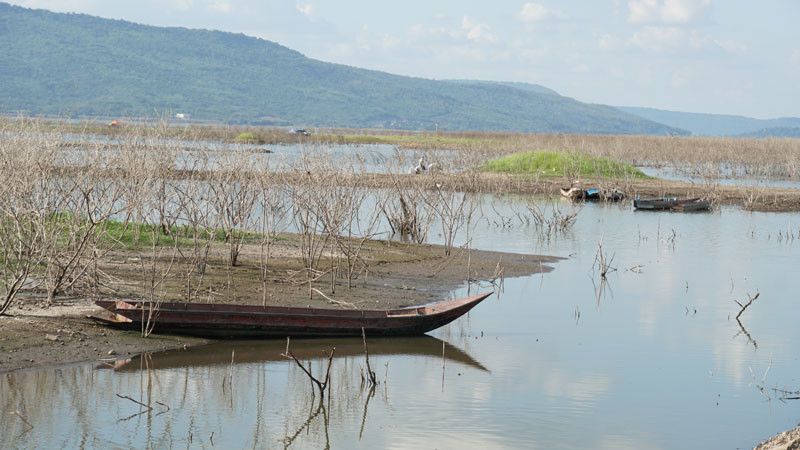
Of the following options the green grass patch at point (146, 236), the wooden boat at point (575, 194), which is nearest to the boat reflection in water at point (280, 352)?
the green grass patch at point (146, 236)

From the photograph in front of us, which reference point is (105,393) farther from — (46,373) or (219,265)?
(219,265)

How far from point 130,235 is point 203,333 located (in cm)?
593

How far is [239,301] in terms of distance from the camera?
551 inches

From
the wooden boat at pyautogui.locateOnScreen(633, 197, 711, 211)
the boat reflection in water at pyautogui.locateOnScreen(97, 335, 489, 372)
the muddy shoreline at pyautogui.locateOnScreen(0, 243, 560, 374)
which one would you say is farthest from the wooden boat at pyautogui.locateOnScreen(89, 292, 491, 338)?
the wooden boat at pyautogui.locateOnScreen(633, 197, 711, 211)

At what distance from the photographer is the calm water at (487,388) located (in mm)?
9320

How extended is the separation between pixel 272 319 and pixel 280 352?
46 cm

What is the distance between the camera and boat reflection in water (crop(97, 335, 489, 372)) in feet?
36.9

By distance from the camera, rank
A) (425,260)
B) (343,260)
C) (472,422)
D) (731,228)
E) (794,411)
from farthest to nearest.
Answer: (731,228) → (425,260) → (343,260) → (794,411) → (472,422)

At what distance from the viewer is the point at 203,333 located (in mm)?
12234

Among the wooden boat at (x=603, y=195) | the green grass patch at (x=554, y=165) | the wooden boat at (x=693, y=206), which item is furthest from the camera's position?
the green grass patch at (x=554, y=165)

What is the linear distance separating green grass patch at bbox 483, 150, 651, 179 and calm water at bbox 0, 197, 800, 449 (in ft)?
84.7

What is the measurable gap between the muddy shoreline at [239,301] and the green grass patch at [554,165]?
21.8m

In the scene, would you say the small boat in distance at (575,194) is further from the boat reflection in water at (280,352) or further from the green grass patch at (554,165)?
the boat reflection in water at (280,352)

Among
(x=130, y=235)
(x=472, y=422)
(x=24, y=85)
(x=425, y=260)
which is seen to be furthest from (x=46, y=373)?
(x=24, y=85)
